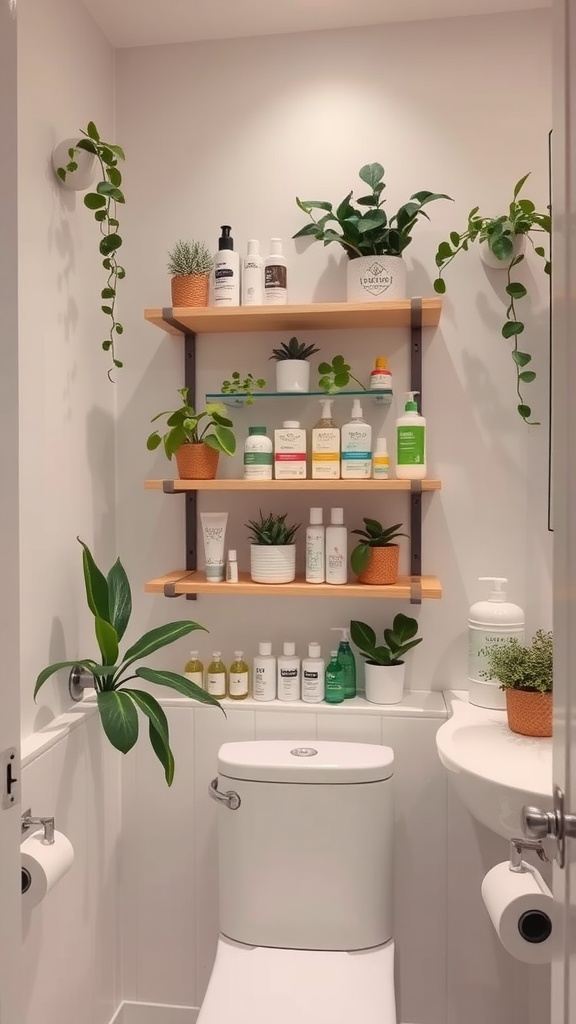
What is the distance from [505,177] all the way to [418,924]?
1766mm

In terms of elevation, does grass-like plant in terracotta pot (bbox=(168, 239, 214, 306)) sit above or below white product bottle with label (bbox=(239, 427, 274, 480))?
above

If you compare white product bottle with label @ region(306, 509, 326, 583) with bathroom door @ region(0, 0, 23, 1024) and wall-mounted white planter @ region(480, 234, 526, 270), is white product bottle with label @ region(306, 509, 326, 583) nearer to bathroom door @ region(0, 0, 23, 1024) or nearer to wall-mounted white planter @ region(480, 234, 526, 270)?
wall-mounted white planter @ region(480, 234, 526, 270)

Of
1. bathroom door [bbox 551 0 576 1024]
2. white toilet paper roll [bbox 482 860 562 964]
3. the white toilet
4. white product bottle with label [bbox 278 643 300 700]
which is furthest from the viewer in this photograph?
white product bottle with label [bbox 278 643 300 700]

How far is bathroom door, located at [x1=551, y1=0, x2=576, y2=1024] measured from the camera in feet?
2.55

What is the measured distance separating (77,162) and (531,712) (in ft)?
4.83

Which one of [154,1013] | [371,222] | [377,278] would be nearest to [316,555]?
[377,278]

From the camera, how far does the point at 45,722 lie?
1.55 m

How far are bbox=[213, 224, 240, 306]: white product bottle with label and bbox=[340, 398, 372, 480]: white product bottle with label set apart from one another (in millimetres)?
376

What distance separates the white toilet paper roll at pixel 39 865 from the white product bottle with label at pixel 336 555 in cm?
78

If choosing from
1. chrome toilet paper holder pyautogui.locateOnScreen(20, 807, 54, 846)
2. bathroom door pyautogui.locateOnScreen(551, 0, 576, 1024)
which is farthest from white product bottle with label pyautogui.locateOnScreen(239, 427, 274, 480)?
bathroom door pyautogui.locateOnScreen(551, 0, 576, 1024)

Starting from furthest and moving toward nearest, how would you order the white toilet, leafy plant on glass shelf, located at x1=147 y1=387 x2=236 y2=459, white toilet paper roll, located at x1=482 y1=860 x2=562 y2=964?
leafy plant on glass shelf, located at x1=147 y1=387 x2=236 y2=459
the white toilet
white toilet paper roll, located at x1=482 y1=860 x2=562 y2=964

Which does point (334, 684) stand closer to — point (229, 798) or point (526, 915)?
point (229, 798)

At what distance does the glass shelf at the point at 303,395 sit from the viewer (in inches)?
68.1

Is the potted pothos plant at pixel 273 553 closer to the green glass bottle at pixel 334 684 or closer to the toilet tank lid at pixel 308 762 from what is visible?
the green glass bottle at pixel 334 684
